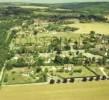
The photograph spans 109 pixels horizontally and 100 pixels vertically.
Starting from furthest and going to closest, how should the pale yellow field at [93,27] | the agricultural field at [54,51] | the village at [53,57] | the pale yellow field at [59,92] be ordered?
1. the pale yellow field at [93,27]
2. the village at [53,57]
3. the agricultural field at [54,51]
4. the pale yellow field at [59,92]

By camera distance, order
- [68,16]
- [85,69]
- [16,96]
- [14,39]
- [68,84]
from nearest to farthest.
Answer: [16,96]
[68,84]
[85,69]
[14,39]
[68,16]

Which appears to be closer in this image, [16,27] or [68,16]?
[16,27]

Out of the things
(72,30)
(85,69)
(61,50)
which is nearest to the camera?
(85,69)

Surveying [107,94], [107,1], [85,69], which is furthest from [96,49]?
[107,1]

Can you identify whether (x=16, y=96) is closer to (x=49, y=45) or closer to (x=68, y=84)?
(x=68, y=84)

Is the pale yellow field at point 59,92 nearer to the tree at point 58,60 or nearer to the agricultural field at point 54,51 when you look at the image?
the agricultural field at point 54,51

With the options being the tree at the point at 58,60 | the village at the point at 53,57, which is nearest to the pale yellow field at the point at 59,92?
the village at the point at 53,57

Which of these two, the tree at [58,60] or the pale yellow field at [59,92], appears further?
the tree at [58,60]
